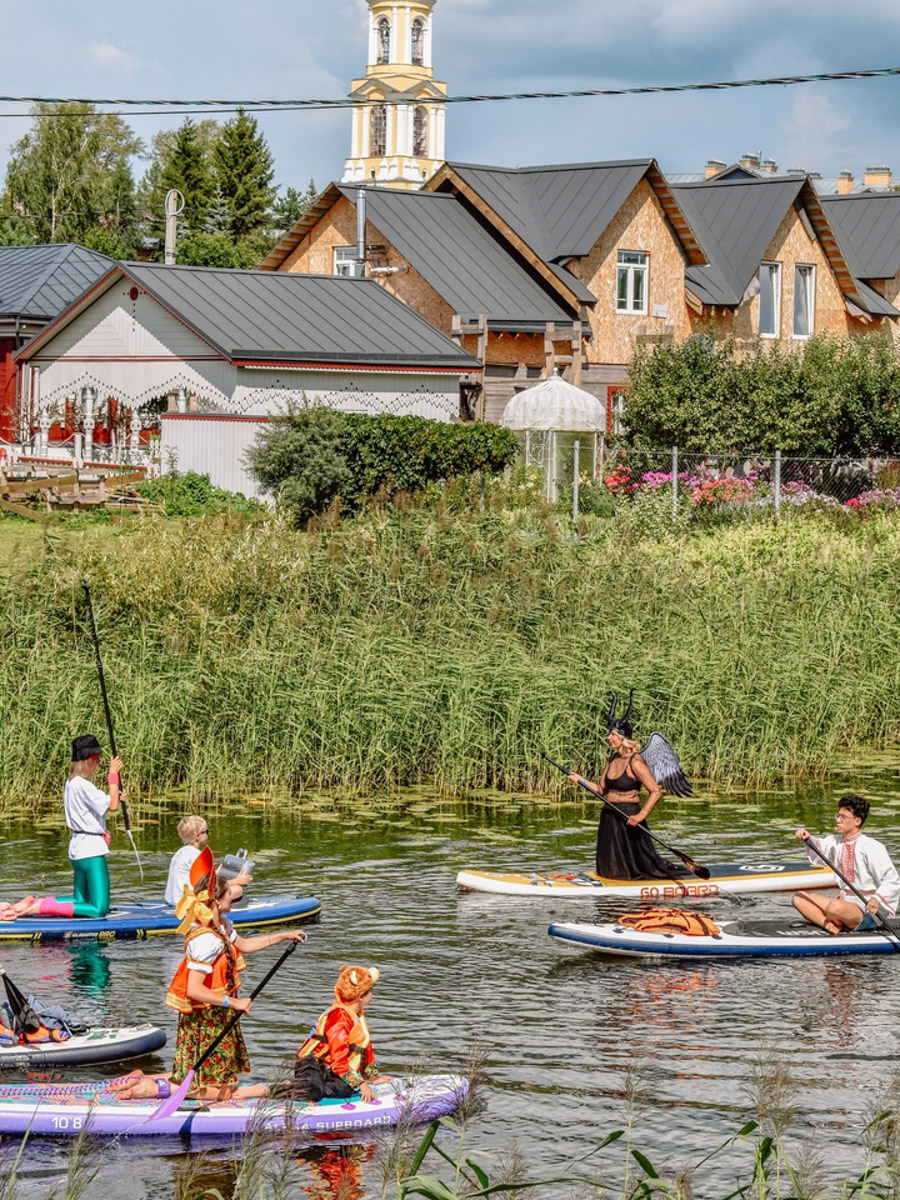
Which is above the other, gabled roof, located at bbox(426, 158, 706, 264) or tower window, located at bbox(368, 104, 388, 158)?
tower window, located at bbox(368, 104, 388, 158)

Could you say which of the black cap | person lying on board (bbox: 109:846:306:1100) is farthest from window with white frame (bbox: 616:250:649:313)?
person lying on board (bbox: 109:846:306:1100)

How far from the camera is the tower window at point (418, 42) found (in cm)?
10338

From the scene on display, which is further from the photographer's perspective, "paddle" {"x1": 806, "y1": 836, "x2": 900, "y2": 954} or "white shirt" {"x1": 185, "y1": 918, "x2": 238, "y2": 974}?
"paddle" {"x1": 806, "y1": 836, "x2": 900, "y2": 954}

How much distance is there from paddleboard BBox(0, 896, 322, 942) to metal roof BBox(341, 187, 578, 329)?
30.9m

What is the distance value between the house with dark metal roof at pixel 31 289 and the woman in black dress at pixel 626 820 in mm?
30856

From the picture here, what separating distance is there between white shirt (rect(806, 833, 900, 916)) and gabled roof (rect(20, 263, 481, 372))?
24553mm

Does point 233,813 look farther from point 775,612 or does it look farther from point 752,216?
point 752,216

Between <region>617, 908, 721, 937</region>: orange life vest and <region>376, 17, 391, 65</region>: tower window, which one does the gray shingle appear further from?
<region>376, 17, 391, 65</region>: tower window

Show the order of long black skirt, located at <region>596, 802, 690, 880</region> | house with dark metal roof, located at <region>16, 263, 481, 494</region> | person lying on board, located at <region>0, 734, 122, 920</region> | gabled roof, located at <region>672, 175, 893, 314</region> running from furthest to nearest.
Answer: gabled roof, located at <region>672, 175, 893, 314</region>, house with dark metal roof, located at <region>16, 263, 481, 494</region>, long black skirt, located at <region>596, 802, 690, 880</region>, person lying on board, located at <region>0, 734, 122, 920</region>

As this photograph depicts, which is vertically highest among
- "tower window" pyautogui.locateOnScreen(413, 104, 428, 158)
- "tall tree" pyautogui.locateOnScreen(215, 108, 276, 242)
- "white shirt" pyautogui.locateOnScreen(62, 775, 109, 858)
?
"tower window" pyautogui.locateOnScreen(413, 104, 428, 158)

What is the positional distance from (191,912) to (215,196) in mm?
70724

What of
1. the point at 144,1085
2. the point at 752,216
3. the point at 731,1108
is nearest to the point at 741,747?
the point at 731,1108

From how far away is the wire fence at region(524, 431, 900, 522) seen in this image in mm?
31641

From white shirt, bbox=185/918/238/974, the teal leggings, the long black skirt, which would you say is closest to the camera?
white shirt, bbox=185/918/238/974
